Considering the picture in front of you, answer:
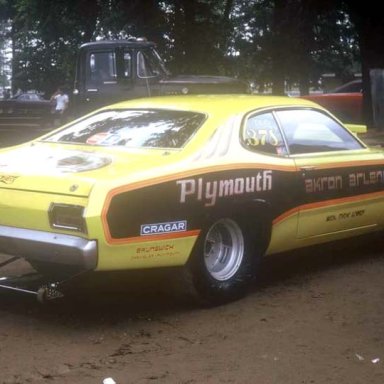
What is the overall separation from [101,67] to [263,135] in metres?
9.92

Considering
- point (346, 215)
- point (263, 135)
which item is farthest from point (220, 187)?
point (346, 215)

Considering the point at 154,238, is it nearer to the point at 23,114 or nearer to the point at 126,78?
the point at 126,78

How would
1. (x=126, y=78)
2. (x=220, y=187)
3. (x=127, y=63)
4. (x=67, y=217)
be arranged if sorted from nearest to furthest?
1. (x=67, y=217)
2. (x=220, y=187)
3. (x=126, y=78)
4. (x=127, y=63)

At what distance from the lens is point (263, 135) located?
6121 millimetres

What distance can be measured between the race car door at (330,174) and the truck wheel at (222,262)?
58 cm

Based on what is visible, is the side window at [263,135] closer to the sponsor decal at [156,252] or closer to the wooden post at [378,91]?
the sponsor decal at [156,252]

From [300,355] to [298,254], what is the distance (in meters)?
2.93

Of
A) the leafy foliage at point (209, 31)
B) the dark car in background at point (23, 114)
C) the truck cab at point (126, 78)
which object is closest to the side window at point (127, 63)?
the truck cab at point (126, 78)

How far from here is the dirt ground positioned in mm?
4305

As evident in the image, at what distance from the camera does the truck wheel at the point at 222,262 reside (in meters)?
5.46

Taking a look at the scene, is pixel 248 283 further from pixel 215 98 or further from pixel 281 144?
pixel 215 98

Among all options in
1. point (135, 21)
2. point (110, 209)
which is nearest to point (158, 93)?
point (110, 209)

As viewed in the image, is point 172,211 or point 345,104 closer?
point 172,211

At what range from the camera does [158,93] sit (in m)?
14.8
